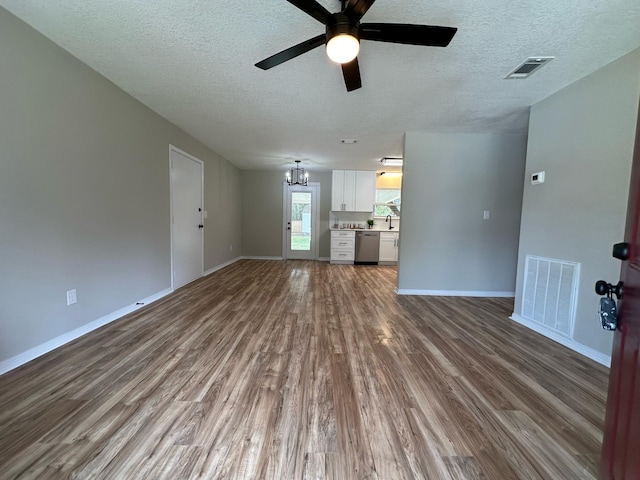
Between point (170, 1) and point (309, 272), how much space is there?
14.3ft

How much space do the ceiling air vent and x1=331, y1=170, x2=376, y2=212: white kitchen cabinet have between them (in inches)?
165

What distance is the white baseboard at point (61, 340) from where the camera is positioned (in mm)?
1720

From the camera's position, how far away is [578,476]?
1082mm

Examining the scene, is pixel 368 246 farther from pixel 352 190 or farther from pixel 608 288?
pixel 608 288

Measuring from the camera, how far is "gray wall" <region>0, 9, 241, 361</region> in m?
1.71

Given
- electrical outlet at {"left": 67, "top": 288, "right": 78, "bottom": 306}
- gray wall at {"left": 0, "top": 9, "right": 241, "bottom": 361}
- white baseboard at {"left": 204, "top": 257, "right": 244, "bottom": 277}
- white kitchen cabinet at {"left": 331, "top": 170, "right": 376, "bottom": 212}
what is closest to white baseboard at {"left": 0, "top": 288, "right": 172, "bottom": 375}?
gray wall at {"left": 0, "top": 9, "right": 241, "bottom": 361}

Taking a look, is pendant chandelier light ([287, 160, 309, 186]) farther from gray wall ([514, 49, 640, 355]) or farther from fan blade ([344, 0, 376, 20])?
fan blade ([344, 0, 376, 20])

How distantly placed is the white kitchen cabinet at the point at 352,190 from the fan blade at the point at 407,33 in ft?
16.2

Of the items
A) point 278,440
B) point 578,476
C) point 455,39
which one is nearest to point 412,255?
point 455,39

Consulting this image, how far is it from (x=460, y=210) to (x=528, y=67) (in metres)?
1.89

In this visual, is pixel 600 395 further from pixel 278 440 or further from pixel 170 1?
pixel 170 1

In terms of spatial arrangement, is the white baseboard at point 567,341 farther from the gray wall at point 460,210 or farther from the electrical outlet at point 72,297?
the electrical outlet at point 72,297

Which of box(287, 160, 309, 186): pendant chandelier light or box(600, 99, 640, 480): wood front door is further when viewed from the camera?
box(287, 160, 309, 186): pendant chandelier light

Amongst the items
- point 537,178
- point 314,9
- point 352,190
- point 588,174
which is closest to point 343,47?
point 314,9
